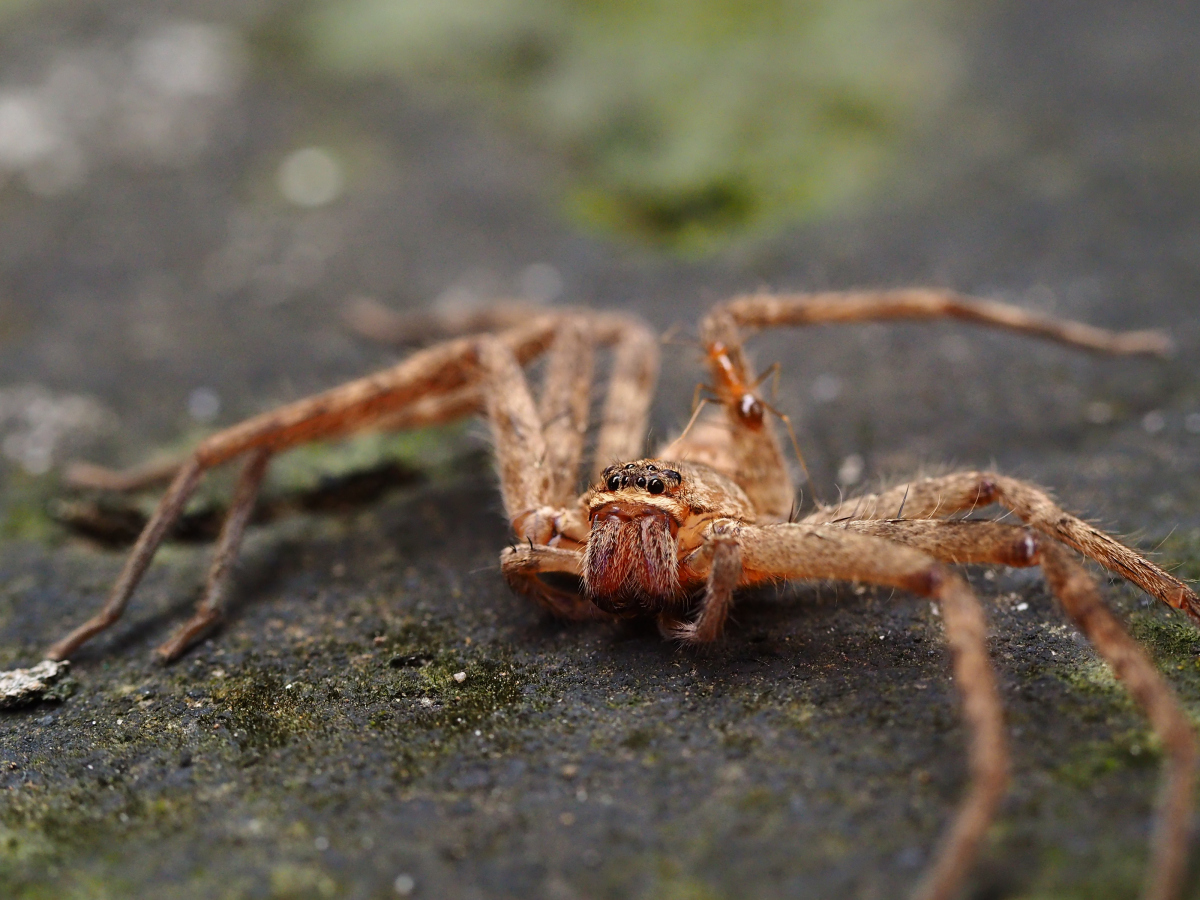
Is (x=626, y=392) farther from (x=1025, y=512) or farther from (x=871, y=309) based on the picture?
(x=1025, y=512)

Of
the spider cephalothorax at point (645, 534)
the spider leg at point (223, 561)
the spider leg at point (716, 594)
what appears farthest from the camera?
the spider leg at point (223, 561)

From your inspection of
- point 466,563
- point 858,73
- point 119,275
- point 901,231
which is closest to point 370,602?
point 466,563

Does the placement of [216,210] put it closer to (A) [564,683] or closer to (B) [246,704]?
(B) [246,704]

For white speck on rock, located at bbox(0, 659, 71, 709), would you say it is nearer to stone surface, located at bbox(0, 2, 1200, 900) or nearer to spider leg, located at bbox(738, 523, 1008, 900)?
stone surface, located at bbox(0, 2, 1200, 900)

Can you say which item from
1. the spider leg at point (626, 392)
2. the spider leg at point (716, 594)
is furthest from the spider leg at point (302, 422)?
the spider leg at point (716, 594)

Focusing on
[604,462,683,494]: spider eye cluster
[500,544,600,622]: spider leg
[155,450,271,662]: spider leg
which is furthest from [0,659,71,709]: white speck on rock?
[604,462,683,494]: spider eye cluster

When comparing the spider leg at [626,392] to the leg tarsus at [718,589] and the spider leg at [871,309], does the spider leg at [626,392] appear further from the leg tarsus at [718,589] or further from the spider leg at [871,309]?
the leg tarsus at [718,589]
